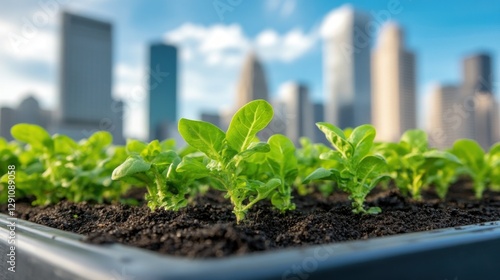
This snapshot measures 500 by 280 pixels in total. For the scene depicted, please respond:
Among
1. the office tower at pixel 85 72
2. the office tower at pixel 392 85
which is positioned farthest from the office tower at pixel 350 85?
the office tower at pixel 85 72

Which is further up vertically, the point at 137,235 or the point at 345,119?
the point at 345,119

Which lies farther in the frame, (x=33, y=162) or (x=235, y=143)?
(x=33, y=162)

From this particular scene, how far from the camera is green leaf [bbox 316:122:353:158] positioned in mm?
1311

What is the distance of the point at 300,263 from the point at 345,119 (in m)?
21.6

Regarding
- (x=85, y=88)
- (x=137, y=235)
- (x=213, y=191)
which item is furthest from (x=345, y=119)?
(x=137, y=235)

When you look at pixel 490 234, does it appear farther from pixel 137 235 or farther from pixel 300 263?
pixel 137 235

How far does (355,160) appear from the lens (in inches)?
53.2

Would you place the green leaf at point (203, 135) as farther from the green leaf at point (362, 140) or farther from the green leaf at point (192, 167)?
the green leaf at point (362, 140)

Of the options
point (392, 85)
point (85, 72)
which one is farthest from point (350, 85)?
point (85, 72)

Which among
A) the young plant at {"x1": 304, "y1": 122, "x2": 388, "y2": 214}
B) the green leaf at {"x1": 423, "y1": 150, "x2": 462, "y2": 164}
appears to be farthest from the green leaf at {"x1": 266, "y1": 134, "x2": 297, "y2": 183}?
the green leaf at {"x1": 423, "y1": 150, "x2": 462, "y2": 164}

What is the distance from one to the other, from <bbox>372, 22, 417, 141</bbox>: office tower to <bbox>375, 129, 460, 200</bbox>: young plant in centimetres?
1762

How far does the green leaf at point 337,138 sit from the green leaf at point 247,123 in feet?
1.00

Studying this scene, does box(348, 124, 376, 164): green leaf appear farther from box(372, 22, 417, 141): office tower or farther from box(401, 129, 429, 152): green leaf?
box(372, 22, 417, 141): office tower

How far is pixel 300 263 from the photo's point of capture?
2.02 ft
